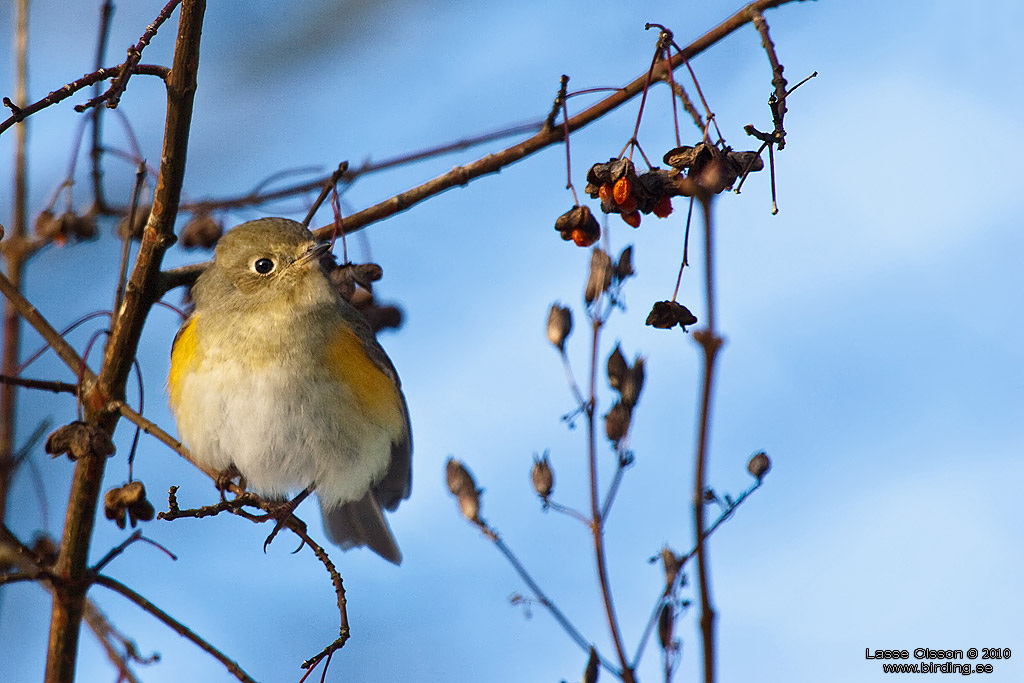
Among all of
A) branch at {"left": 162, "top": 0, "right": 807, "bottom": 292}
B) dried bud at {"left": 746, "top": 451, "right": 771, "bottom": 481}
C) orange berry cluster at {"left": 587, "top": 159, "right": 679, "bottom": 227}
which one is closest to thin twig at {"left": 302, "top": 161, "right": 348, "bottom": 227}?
branch at {"left": 162, "top": 0, "right": 807, "bottom": 292}

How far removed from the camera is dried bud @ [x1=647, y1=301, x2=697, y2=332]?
2531 mm

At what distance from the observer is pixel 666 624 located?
6.59 feet

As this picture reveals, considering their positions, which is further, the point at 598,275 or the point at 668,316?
the point at 668,316

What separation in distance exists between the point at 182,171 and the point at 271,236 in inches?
53.9

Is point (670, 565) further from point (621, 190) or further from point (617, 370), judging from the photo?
point (621, 190)

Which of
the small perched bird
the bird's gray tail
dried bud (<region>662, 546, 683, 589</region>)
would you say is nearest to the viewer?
dried bud (<region>662, 546, 683, 589</region>)

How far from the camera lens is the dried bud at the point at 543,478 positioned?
2250mm

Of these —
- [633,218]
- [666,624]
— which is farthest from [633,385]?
[633,218]

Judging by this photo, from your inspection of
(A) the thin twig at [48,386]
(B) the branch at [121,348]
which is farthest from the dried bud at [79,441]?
(A) the thin twig at [48,386]

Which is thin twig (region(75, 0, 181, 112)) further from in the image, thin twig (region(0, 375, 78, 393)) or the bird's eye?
the bird's eye

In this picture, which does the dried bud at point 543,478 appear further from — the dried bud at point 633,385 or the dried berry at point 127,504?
the dried berry at point 127,504

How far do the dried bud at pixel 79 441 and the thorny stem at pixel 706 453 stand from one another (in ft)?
6.85

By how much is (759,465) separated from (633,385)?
410 millimetres

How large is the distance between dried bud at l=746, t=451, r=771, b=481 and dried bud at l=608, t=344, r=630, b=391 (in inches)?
15.6
